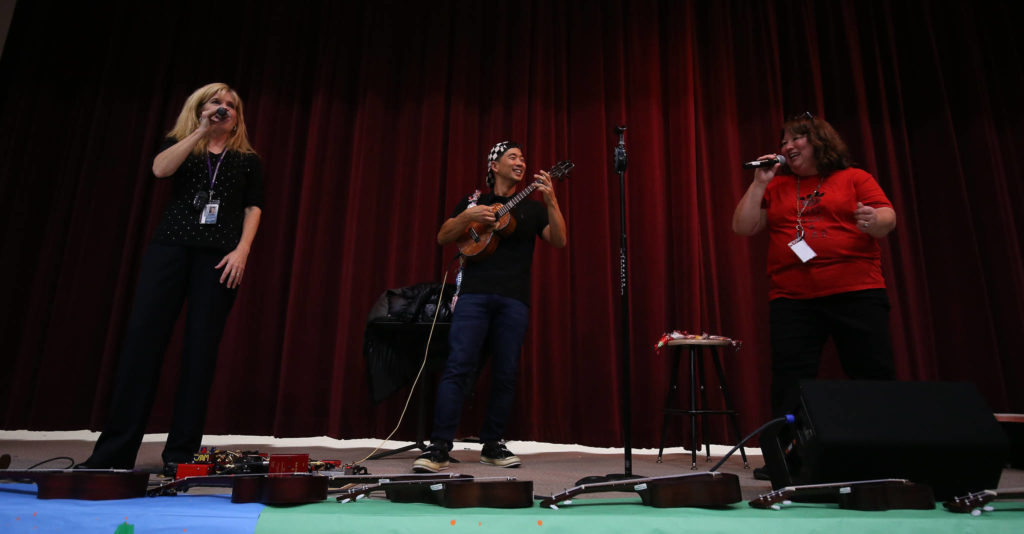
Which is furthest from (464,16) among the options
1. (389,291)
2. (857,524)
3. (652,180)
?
(857,524)

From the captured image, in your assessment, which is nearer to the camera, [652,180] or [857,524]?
[857,524]

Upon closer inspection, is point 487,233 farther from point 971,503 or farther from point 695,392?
point 971,503

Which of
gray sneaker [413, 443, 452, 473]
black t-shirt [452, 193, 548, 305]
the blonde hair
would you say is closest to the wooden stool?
black t-shirt [452, 193, 548, 305]

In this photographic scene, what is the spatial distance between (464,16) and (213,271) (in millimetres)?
2581

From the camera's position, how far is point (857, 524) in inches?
37.3

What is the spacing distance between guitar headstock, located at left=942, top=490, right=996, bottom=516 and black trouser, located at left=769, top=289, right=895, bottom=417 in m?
0.71

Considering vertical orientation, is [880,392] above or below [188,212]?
below

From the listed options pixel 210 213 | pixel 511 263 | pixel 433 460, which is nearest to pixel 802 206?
pixel 511 263

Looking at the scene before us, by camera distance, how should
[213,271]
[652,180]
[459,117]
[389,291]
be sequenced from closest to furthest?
[213,271]
[389,291]
[652,180]
[459,117]

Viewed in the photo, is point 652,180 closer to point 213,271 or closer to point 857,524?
point 213,271

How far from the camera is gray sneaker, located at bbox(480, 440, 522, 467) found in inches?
90.1

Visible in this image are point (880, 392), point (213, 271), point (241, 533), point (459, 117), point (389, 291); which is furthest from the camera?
point (459, 117)

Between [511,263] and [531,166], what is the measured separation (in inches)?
49.9

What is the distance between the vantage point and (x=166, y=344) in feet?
6.06
